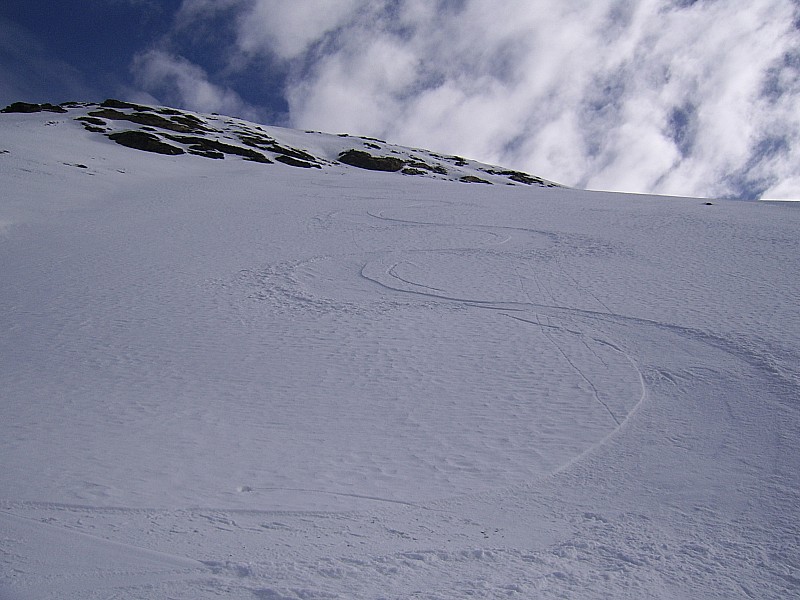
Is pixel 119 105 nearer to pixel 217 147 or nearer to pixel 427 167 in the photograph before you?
pixel 217 147

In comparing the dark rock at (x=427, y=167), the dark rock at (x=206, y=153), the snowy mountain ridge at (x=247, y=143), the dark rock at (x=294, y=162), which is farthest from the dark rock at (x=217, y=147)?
the dark rock at (x=427, y=167)

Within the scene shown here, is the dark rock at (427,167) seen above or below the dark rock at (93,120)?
above

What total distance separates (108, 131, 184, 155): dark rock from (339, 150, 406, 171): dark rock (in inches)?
719

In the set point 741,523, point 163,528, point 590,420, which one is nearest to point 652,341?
point 590,420

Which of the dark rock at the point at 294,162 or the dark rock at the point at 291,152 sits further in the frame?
the dark rock at the point at 291,152

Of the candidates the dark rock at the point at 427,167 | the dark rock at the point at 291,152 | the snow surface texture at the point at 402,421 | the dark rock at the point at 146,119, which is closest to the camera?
the snow surface texture at the point at 402,421

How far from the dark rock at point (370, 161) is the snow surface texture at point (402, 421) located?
124 feet

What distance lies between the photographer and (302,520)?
395 cm

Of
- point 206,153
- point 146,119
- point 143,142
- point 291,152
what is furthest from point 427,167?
point 143,142

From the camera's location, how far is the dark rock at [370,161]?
164 ft

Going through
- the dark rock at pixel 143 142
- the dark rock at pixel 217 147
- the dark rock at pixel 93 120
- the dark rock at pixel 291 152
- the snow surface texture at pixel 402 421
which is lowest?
the snow surface texture at pixel 402 421

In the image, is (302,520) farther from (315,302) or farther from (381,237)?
(381,237)

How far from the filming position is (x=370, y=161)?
165 ft

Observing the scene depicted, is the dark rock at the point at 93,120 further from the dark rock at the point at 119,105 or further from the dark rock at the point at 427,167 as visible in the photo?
the dark rock at the point at 427,167
